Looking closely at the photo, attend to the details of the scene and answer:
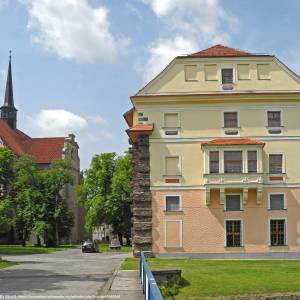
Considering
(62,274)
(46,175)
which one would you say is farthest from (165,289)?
(46,175)

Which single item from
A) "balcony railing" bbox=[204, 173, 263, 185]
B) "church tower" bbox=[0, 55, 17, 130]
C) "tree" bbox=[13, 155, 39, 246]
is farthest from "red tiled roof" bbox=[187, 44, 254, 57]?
"church tower" bbox=[0, 55, 17, 130]

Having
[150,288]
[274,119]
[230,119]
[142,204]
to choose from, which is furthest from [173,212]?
[150,288]

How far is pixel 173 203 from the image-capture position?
3597 cm

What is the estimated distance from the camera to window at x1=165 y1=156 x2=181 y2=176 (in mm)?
36188

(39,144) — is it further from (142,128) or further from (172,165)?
(172,165)

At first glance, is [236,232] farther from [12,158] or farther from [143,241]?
[12,158]

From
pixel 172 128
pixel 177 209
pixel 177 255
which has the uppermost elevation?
pixel 172 128

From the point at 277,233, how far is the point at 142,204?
8.86 meters

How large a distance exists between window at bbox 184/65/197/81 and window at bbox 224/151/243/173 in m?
5.62

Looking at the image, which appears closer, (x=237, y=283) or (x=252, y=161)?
(x=237, y=283)

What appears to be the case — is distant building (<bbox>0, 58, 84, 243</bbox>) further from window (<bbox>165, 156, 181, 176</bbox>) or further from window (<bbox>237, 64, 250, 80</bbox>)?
window (<bbox>237, 64, 250, 80</bbox>)

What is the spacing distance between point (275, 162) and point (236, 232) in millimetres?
5245

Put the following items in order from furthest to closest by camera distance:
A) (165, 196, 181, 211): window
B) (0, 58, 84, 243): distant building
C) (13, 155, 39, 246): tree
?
(0, 58, 84, 243): distant building
(13, 155, 39, 246): tree
(165, 196, 181, 211): window

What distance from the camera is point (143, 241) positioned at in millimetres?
35438
